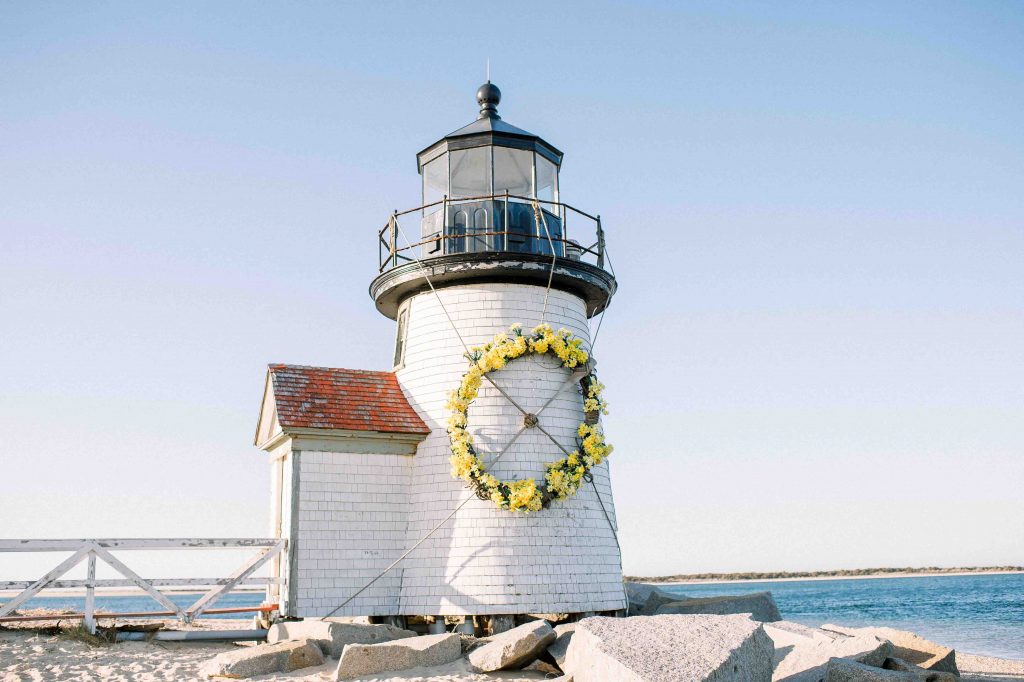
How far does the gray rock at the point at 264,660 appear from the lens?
9.23 metres

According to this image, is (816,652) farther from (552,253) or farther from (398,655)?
(552,253)

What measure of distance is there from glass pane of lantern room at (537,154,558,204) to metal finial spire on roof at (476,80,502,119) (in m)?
1.12

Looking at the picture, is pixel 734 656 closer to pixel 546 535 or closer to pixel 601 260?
pixel 546 535

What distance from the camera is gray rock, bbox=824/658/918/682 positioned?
8664mm

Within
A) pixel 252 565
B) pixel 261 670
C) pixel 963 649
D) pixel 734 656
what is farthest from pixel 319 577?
pixel 963 649

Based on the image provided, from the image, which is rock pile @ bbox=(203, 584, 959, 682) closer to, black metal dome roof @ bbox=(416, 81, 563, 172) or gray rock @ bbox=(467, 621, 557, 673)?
gray rock @ bbox=(467, 621, 557, 673)

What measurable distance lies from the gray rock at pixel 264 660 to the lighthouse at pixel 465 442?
1866 mm

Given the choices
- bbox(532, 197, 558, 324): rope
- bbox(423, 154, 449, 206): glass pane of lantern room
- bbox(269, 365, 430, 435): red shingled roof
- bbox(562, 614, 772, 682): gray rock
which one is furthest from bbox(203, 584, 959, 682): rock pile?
bbox(423, 154, 449, 206): glass pane of lantern room

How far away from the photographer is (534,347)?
12.3 metres

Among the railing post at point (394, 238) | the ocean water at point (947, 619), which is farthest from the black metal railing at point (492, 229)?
the ocean water at point (947, 619)

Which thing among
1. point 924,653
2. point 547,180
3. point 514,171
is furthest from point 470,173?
point 924,653

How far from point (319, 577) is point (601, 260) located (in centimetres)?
610

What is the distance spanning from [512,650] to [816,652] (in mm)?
3524

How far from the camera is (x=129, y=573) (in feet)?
36.2
